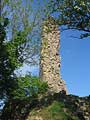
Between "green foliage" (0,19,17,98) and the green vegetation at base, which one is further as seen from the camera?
"green foliage" (0,19,17,98)

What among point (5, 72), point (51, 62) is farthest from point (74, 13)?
point (51, 62)

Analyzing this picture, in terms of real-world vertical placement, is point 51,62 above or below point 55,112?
above

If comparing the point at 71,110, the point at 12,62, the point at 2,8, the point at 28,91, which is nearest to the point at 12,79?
the point at 12,62

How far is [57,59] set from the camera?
3922 centimetres

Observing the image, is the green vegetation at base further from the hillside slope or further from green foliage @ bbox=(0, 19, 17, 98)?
green foliage @ bbox=(0, 19, 17, 98)

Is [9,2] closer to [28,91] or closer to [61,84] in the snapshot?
[61,84]

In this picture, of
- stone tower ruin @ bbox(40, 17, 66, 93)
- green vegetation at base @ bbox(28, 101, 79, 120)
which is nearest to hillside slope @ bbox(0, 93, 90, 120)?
green vegetation at base @ bbox(28, 101, 79, 120)

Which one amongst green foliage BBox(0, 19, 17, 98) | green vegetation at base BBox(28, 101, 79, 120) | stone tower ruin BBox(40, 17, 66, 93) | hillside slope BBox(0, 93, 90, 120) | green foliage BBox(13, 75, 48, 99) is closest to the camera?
green vegetation at base BBox(28, 101, 79, 120)

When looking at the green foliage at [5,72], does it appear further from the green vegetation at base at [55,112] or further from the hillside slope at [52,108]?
the green vegetation at base at [55,112]

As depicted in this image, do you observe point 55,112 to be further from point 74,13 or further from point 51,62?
point 51,62

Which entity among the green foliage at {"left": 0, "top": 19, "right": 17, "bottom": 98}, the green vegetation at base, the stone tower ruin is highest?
the stone tower ruin

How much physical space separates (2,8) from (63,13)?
13124mm

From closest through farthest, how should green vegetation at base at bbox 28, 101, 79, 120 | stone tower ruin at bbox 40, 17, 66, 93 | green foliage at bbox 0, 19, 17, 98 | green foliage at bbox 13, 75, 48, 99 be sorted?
green vegetation at base at bbox 28, 101, 79, 120 < green foliage at bbox 0, 19, 17, 98 < green foliage at bbox 13, 75, 48, 99 < stone tower ruin at bbox 40, 17, 66, 93

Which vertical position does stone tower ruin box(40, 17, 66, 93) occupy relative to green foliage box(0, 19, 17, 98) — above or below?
above
